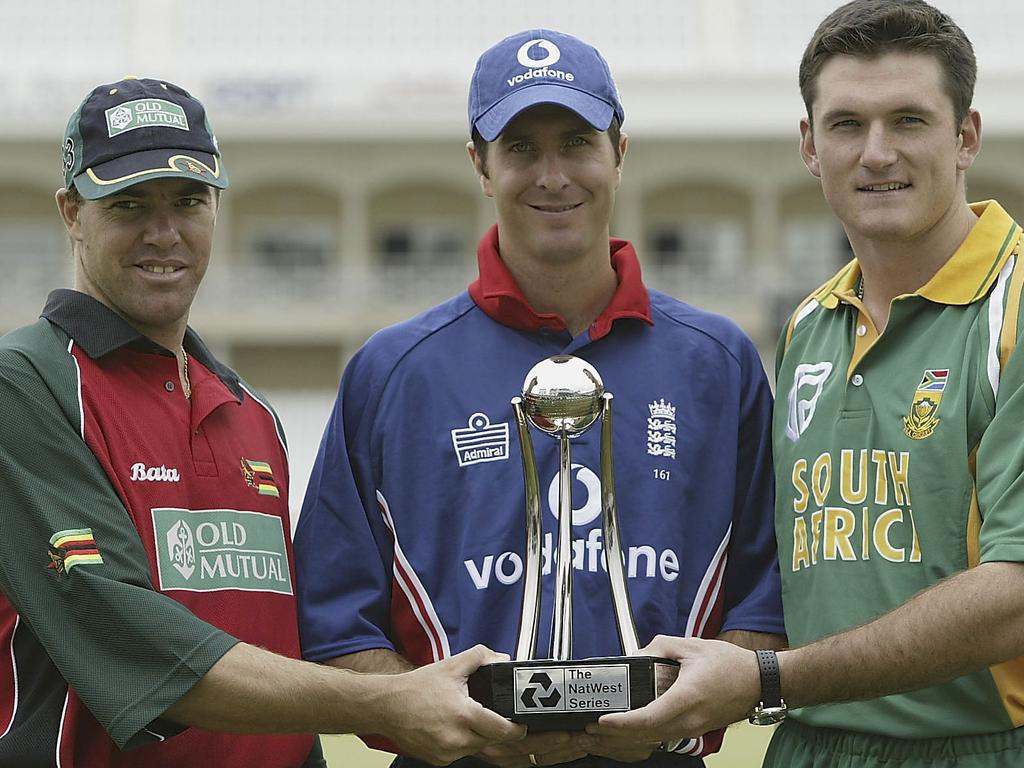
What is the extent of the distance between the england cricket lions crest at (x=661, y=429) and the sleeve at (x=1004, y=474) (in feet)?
2.00

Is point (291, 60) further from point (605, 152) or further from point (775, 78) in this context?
point (605, 152)

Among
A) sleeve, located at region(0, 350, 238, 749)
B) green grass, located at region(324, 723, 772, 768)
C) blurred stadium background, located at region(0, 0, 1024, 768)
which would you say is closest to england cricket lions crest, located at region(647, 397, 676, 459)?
sleeve, located at region(0, 350, 238, 749)

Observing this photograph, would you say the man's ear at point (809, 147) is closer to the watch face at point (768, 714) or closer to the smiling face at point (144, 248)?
the watch face at point (768, 714)

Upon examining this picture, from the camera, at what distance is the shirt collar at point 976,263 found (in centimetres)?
284

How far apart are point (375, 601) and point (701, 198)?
27823mm

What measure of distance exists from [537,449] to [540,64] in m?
0.75

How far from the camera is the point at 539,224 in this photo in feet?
10.0

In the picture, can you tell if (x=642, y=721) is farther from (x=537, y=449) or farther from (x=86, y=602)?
(x=86, y=602)

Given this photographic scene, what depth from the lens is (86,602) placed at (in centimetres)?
271

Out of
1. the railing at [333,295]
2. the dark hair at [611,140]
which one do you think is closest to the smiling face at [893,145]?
the dark hair at [611,140]

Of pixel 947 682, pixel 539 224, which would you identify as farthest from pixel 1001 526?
pixel 539 224

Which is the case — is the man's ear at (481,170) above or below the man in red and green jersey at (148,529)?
above

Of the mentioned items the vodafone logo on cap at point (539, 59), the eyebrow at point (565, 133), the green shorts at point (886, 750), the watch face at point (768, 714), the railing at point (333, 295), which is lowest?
the green shorts at point (886, 750)

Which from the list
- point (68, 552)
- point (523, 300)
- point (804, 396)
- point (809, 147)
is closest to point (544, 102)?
point (523, 300)
